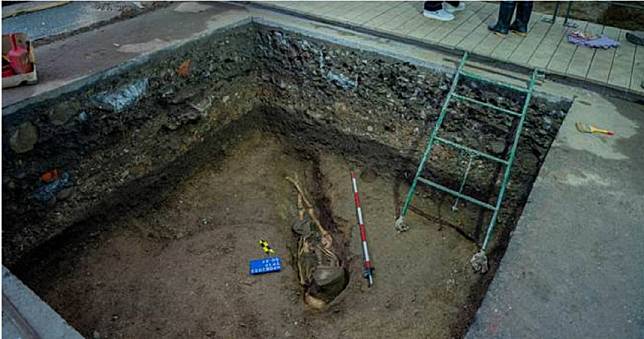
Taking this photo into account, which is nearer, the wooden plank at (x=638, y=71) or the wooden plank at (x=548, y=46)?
the wooden plank at (x=638, y=71)

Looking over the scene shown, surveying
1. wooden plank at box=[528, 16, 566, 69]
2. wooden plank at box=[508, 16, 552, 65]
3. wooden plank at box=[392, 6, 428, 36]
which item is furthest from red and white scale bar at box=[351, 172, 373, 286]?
wooden plank at box=[528, 16, 566, 69]

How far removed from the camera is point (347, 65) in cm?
506

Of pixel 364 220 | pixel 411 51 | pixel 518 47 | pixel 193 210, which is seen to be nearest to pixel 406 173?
pixel 364 220

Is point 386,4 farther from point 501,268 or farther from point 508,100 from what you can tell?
point 501,268

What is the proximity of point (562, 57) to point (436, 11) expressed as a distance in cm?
163

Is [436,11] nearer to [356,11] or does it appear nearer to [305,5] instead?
[356,11]

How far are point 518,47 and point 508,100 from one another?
1.06 m

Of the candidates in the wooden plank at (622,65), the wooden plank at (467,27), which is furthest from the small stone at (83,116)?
the wooden plank at (622,65)

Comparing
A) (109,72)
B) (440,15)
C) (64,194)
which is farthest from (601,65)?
(64,194)

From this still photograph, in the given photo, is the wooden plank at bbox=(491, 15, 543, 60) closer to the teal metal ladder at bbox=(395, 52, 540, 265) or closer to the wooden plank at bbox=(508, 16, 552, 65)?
the wooden plank at bbox=(508, 16, 552, 65)

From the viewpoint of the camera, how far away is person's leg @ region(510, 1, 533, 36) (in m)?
5.24

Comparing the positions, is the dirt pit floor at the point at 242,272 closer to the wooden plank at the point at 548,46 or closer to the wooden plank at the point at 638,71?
the wooden plank at the point at 548,46

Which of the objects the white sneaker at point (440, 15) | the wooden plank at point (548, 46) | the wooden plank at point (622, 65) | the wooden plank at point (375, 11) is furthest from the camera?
the white sneaker at point (440, 15)

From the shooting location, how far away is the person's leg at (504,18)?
16.9 feet
